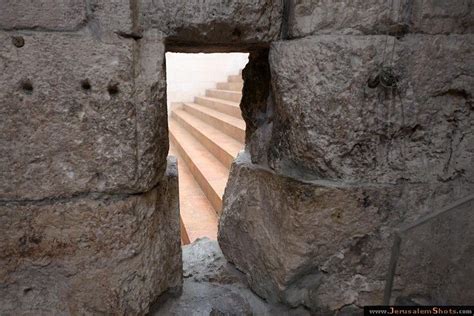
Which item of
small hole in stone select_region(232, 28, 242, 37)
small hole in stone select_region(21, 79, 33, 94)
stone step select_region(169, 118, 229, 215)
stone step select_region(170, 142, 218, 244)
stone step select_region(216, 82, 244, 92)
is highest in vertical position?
small hole in stone select_region(232, 28, 242, 37)

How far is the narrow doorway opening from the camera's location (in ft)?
9.00

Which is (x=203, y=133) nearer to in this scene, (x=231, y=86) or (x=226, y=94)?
(x=226, y=94)

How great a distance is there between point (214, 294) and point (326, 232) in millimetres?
397

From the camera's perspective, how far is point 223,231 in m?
1.09

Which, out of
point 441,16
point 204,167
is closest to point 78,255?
point 441,16

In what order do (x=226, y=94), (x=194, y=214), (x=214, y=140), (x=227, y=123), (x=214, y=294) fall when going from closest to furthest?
(x=214, y=294) < (x=194, y=214) < (x=214, y=140) < (x=227, y=123) < (x=226, y=94)

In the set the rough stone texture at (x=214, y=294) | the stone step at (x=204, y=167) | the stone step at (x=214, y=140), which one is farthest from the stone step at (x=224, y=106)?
the rough stone texture at (x=214, y=294)

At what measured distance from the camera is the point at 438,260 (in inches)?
33.4

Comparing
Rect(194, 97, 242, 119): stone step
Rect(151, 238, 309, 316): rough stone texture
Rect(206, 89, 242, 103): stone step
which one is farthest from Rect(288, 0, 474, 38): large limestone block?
Rect(206, 89, 242, 103): stone step

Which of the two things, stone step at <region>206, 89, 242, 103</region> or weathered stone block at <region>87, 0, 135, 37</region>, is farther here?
stone step at <region>206, 89, 242, 103</region>

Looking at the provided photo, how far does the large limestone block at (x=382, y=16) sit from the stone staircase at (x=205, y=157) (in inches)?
50.4

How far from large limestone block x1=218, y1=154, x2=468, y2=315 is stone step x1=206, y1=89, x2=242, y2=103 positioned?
4126mm

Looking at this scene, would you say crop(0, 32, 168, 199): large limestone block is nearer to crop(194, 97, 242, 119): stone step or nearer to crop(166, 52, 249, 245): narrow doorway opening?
crop(166, 52, 249, 245): narrow doorway opening

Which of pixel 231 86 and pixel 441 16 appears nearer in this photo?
pixel 441 16
